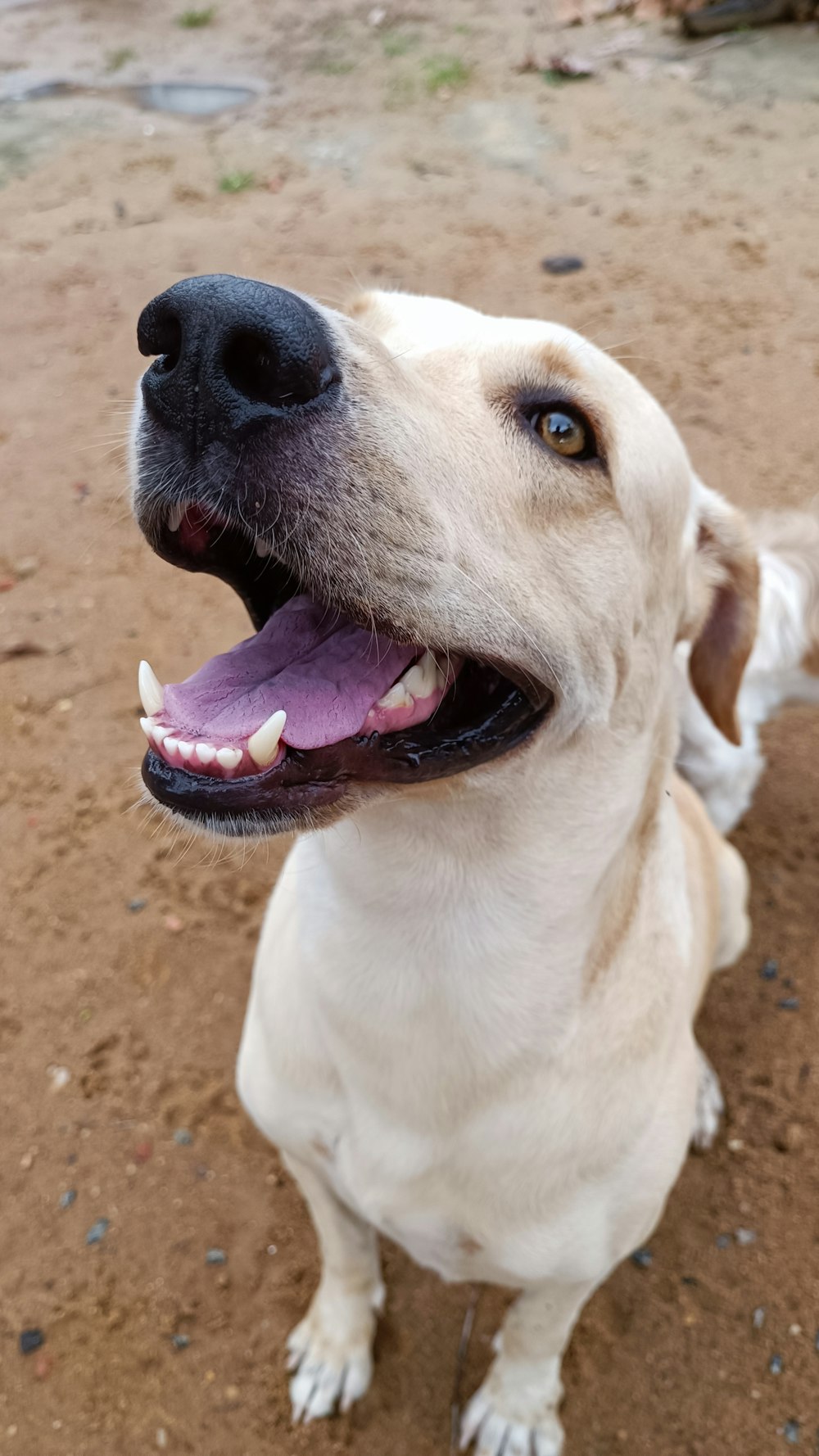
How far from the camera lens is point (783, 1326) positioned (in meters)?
2.55

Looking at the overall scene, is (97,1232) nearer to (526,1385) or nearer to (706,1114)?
(526,1385)

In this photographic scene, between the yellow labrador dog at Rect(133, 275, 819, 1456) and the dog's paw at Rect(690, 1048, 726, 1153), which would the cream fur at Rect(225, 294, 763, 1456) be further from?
the dog's paw at Rect(690, 1048, 726, 1153)

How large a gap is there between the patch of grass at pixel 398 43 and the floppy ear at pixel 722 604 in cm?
917

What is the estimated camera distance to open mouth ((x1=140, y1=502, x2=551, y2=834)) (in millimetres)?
1296

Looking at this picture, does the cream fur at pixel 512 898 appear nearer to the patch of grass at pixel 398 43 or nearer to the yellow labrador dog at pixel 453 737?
the yellow labrador dog at pixel 453 737

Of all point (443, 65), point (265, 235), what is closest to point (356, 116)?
point (443, 65)

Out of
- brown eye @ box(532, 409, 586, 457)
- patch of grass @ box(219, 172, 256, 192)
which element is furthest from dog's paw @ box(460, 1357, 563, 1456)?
patch of grass @ box(219, 172, 256, 192)

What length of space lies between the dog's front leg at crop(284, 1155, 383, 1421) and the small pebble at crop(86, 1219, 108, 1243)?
580 mm

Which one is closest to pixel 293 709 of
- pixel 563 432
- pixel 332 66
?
pixel 563 432

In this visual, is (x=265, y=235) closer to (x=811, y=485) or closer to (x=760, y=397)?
(x=760, y=397)

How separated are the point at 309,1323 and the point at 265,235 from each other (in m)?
6.39

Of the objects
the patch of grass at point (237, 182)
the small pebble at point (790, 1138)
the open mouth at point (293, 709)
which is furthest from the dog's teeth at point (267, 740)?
the patch of grass at point (237, 182)

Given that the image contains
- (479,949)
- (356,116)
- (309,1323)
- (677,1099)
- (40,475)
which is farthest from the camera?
(356,116)

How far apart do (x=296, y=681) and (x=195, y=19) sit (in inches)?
438
